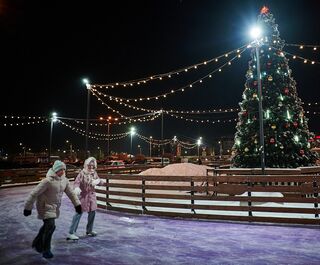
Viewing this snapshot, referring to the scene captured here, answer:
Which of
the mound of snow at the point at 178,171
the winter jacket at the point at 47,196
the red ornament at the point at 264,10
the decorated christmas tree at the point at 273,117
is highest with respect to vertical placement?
the red ornament at the point at 264,10

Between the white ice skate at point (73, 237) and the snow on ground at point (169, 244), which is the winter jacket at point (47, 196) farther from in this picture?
the white ice skate at point (73, 237)

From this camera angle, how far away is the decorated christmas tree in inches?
655

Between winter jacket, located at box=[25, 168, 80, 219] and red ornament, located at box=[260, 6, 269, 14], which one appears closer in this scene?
winter jacket, located at box=[25, 168, 80, 219]

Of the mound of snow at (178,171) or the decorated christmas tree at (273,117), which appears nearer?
the decorated christmas tree at (273,117)

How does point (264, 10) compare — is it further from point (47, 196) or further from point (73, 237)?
point (47, 196)

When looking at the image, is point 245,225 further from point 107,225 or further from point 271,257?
point 107,225

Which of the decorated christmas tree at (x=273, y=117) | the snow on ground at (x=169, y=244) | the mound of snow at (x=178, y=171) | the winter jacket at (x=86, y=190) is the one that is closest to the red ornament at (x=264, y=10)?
the decorated christmas tree at (x=273, y=117)

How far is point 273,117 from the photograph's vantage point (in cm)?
1720

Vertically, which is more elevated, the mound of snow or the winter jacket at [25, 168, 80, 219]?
the mound of snow

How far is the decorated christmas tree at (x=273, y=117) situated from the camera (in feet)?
54.5

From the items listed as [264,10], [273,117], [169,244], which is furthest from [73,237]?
[264,10]

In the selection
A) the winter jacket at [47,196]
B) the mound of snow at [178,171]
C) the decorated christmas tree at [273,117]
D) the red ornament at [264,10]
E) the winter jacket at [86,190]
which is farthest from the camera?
the red ornament at [264,10]

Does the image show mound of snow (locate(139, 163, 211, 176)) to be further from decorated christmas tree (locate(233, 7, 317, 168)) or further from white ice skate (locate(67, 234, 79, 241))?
white ice skate (locate(67, 234, 79, 241))

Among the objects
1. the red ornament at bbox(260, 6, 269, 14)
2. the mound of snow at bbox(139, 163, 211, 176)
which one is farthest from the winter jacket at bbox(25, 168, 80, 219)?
the red ornament at bbox(260, 6, 269, 14)
